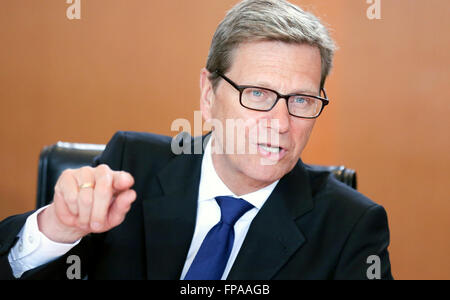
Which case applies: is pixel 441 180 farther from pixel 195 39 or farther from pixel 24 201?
pixel 24 201

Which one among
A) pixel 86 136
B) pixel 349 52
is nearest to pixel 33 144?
pixel 86 136

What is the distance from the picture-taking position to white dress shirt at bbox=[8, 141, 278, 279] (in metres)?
1.24

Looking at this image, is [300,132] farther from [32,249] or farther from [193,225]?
[32,249]

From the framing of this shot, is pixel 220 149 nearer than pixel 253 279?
No

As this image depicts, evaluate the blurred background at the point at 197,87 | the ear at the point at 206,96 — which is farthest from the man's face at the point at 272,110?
the blurred background at the point at 197,87

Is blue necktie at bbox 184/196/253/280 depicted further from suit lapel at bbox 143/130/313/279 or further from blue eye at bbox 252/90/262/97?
blue eye at bbox 252/90/262/97

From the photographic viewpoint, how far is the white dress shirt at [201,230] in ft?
4.05

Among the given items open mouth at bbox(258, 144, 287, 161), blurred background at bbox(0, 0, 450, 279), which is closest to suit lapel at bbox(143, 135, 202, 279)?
open mouth at bbox(258, 144, 287, 161)

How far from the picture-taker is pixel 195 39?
3.02 metres

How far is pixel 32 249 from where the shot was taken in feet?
4.06

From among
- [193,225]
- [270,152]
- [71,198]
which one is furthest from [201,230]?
[71,198]

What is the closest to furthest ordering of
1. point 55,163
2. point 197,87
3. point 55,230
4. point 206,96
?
point 55,230 < point 206,96 < point 55,163 < point 197,87

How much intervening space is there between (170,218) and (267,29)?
57cm

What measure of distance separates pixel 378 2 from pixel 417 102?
0.57 m
